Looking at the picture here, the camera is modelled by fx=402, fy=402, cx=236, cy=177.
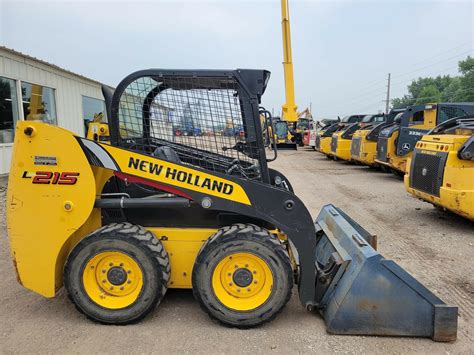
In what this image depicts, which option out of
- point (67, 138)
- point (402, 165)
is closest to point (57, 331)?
point (67, 138)

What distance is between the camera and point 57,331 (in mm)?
3254

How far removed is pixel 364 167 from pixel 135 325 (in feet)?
49.4

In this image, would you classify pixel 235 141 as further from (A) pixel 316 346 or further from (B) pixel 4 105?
(B) pixel 4 105

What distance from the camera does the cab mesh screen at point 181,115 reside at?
345 cm

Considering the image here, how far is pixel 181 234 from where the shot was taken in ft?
11.5

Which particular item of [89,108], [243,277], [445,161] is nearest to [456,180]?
[445,161]

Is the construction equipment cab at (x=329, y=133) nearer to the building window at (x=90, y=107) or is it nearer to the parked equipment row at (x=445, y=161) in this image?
the parked equipment row at (x=445, y=161)

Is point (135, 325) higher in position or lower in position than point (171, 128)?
lower

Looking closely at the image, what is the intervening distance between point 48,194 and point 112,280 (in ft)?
2.87

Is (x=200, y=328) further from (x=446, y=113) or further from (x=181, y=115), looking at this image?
(x=446, y=113)

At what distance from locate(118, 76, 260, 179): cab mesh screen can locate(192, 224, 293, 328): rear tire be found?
0.85 meters

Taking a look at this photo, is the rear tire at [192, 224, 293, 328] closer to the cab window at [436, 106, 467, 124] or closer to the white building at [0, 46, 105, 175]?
the cab window at [436, 106, 467, 124]

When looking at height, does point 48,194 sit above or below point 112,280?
above

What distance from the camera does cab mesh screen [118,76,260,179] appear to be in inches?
136
